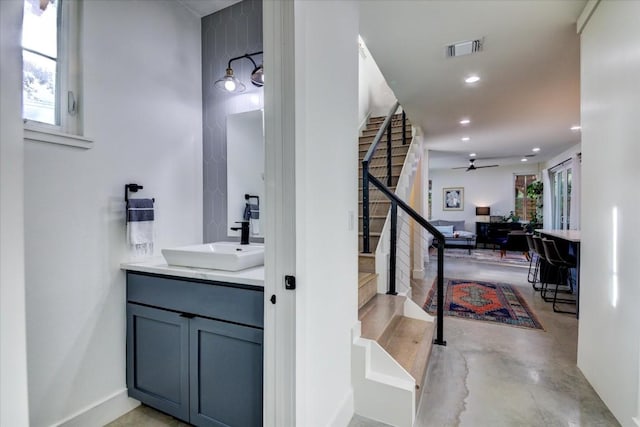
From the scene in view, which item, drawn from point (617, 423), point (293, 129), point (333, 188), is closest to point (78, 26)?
point (293, 129)

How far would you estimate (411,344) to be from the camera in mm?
2119

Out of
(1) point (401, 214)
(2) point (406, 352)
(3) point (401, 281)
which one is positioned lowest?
(2) point (406, 352)

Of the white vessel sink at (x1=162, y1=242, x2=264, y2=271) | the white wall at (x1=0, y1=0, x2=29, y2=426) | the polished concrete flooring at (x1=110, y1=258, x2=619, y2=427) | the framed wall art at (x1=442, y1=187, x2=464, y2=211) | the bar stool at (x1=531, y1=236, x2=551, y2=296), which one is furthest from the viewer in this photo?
the framed wall art at (x1=442, y1=187, x2=464, y2=211)

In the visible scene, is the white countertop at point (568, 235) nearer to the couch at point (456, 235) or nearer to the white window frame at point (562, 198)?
the white window frame at point (562, 198)

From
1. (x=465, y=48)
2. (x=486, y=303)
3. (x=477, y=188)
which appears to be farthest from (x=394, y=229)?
(x=477, y=188)

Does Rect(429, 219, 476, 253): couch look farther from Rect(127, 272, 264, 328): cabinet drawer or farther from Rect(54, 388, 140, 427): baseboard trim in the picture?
Rect(54, 388, 140, 427): baseboard trim

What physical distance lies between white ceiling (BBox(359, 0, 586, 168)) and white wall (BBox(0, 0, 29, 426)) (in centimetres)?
199

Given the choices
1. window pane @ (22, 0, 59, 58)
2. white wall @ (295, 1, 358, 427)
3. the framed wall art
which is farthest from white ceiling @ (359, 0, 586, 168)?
the framed wall art

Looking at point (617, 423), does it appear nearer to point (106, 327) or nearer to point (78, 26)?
point (106, 327)

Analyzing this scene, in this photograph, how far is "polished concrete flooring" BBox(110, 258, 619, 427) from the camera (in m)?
1.71

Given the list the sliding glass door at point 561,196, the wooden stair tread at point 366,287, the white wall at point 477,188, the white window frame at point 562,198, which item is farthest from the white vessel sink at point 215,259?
the white wall at point 477,188

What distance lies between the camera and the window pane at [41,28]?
148 centimetres

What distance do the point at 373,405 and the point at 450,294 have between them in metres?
2.85

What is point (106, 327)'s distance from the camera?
173 cm
